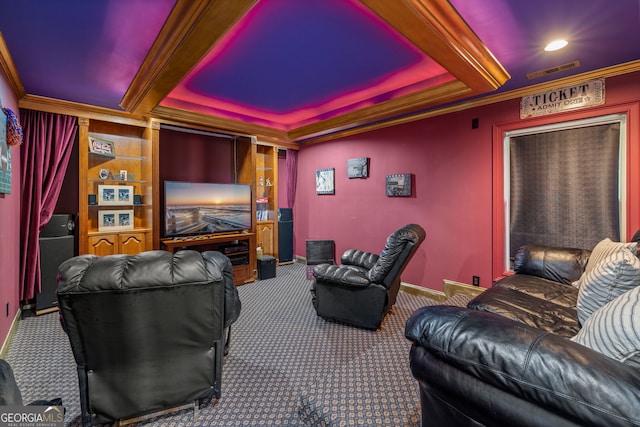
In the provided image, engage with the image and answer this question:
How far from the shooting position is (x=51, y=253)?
331 centimetres

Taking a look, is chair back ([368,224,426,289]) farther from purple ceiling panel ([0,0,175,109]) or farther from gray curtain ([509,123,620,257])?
purple ceiling panel ([0,0,175,109])

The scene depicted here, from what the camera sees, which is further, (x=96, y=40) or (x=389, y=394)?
(x=96, y=40)

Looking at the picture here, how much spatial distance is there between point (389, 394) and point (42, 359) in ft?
9.10

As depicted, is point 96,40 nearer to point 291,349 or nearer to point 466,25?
point 466,25

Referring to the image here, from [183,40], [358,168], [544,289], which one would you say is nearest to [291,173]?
[358,168]

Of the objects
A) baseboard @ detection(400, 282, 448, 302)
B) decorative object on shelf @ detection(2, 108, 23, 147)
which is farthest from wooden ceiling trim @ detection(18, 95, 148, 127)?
baseboard @ detection(400, 282, 448, 302)

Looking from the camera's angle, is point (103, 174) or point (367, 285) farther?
point (103, 174)

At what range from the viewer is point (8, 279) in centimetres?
269

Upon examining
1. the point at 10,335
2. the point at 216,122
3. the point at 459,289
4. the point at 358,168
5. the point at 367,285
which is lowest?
the point at 10,335

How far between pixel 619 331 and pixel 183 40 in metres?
2.76

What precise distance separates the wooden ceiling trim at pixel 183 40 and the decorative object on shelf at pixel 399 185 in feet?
9.54

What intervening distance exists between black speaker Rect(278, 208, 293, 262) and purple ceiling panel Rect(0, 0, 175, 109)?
3.29 m

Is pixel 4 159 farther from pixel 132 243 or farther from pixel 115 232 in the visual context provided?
pixel 132 243

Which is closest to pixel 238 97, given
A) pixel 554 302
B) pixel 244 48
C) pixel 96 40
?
pixel 244 48
